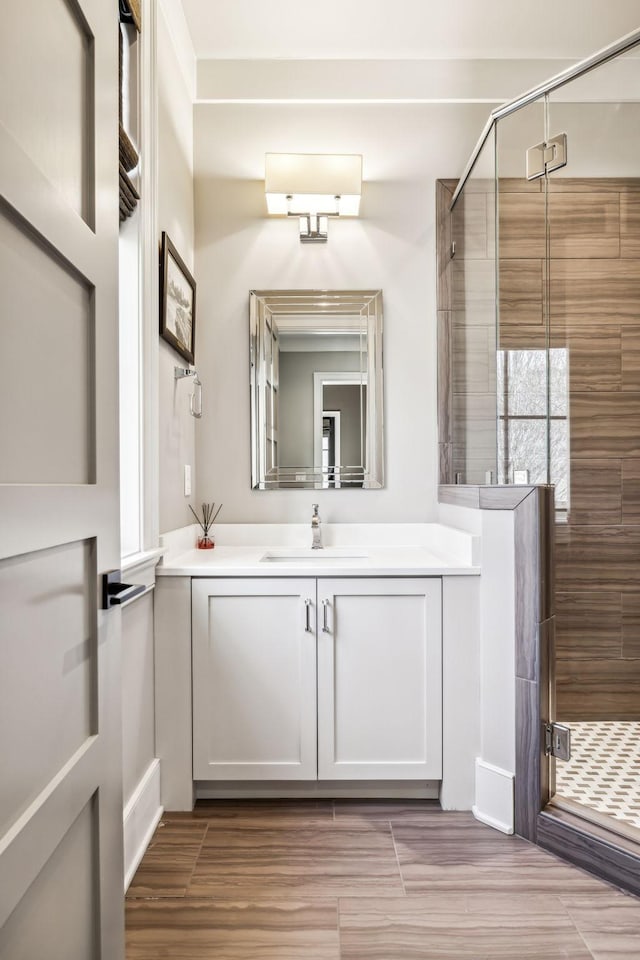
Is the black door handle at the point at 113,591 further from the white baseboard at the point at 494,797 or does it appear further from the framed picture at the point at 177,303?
the white baseboard at the point at 494,797

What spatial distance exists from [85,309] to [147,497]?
104 centimetres

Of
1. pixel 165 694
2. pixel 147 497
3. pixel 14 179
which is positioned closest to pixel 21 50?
pixel 14 179

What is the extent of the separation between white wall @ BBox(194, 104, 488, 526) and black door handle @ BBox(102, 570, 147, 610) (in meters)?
1.57

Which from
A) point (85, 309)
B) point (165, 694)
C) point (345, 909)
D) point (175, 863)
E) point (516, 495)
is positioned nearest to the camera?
point (85, 309)

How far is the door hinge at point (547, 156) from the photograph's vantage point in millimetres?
1982

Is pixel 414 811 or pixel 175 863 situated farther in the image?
pixel 414 811

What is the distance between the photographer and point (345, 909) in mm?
1467

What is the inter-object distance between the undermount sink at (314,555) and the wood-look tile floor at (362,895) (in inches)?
34.5

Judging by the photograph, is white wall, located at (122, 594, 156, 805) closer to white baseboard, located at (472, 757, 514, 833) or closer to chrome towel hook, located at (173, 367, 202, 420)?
chrome towel hook, located at (173, 367, 202, 420)

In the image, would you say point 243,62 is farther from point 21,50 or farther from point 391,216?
point 21,50

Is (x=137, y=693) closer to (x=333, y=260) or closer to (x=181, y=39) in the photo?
(x=333, y=260)

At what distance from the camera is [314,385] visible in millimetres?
2533

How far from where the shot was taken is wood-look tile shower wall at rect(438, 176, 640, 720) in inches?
87.3

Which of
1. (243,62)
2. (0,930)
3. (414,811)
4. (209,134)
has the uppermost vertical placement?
(243,62)
